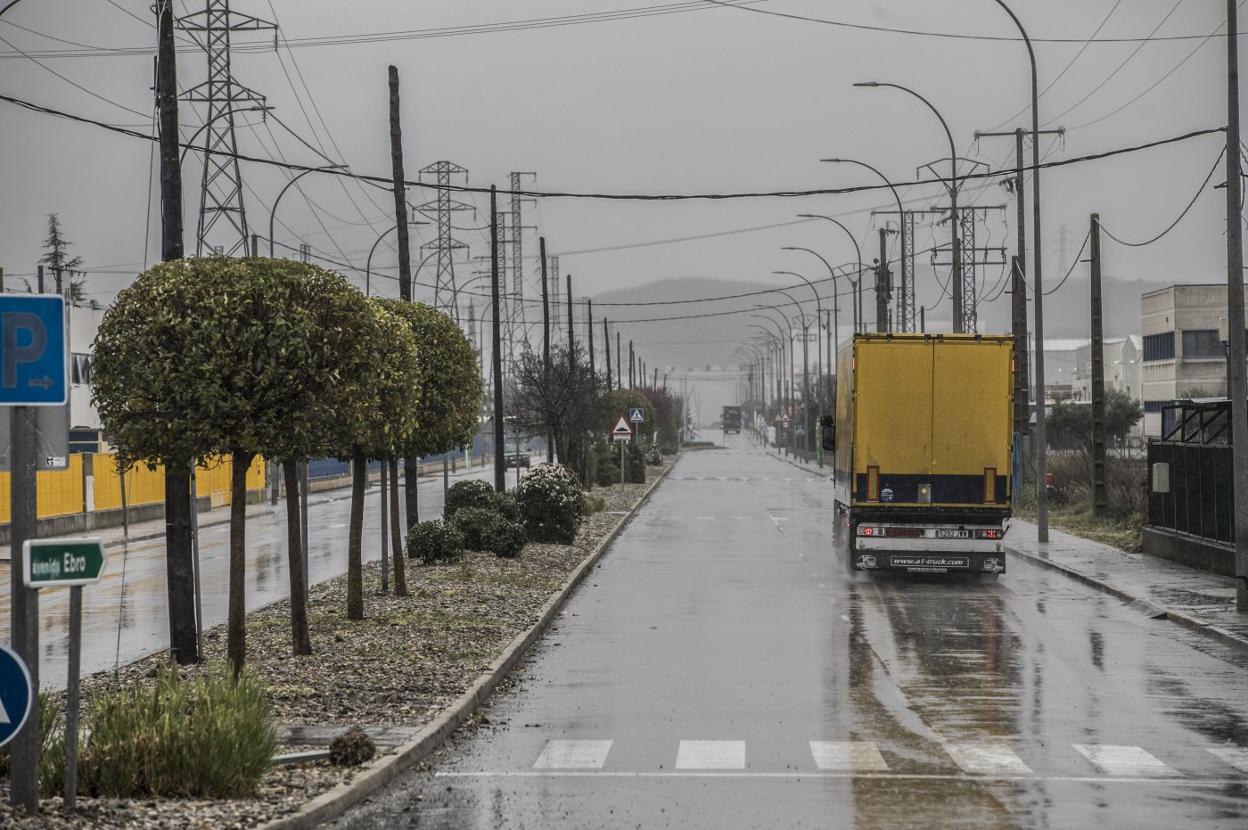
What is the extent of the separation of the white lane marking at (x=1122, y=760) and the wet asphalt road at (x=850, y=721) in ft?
0.09

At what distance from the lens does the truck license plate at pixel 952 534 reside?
2628 centimetres

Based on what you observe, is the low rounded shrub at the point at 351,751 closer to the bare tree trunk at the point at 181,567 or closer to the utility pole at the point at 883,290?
the bare tree trunk at the point at 181,567

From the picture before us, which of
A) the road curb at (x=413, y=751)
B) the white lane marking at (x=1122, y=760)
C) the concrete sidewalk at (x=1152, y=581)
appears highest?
the road curb at (x=413, y=751)

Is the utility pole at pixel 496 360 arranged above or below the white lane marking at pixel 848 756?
above

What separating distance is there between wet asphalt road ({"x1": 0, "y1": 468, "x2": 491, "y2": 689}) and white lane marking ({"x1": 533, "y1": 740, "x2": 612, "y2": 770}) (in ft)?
19.9

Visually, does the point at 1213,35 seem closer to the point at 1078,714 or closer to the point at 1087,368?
the point at 1078,714

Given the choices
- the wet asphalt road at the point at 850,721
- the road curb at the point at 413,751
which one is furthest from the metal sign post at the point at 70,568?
the wet asphalt road at the point at 850,721

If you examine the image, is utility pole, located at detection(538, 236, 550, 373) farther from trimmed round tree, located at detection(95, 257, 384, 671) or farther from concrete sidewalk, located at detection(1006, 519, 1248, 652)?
trimmed round tree, located at detection(95, 257, 384, 671)

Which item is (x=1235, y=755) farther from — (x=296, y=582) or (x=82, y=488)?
(x=82, y=488)

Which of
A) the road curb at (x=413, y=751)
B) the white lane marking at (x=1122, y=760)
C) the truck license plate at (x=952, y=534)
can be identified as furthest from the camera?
the truck license plate at (x=952, y=534)

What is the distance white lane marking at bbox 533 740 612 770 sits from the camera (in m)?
11.7

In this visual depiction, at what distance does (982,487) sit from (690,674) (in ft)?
36.1

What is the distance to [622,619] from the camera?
70.5 ft

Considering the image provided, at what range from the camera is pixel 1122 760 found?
11.9m
